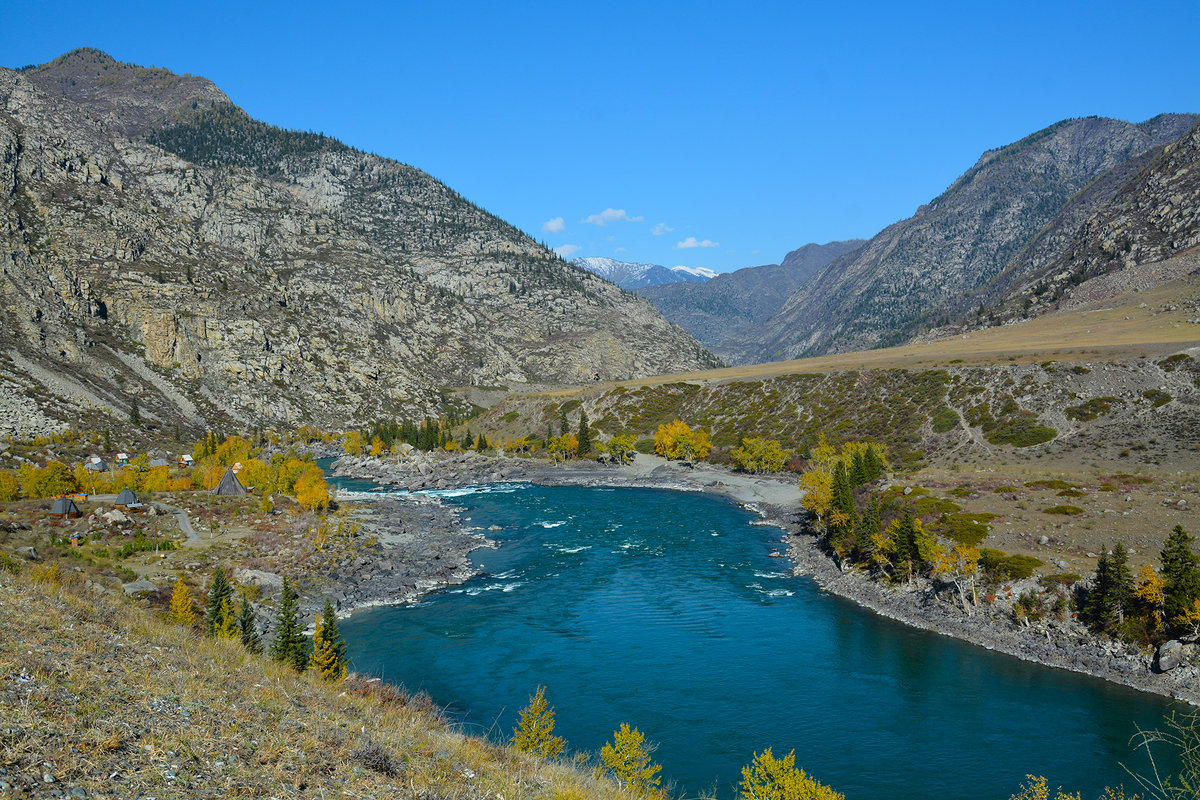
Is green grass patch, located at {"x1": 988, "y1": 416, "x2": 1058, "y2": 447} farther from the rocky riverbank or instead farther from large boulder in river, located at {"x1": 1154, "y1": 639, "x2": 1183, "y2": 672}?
large boulder in river, located at {"x1": 1154, "y1": 639, "x2": 1183, "y2": 672}

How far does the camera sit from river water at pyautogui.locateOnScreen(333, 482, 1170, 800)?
2817cm

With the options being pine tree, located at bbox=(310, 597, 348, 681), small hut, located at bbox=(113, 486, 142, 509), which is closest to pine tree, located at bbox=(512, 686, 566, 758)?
pine tree, located at bbox=(310, 597, 348, 681)

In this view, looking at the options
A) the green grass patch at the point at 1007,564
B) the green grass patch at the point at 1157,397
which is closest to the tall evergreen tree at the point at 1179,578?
the green grass patch at the point at 1007,564

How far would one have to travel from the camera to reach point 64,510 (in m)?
52.5

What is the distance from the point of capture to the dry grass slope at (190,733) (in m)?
9.03

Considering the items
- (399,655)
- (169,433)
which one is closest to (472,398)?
(169,433)

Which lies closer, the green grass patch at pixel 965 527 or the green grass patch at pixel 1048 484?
the green grass patch at pixel 965 527

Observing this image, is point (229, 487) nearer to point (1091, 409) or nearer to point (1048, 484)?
point (1048, 484)

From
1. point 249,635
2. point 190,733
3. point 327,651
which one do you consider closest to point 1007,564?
point 327,651

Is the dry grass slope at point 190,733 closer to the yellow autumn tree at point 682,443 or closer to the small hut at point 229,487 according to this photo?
the small hut at point 229,487

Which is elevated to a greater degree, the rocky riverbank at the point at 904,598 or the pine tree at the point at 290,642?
the pine tree at the point at 290,642

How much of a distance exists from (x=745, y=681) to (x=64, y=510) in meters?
53.9

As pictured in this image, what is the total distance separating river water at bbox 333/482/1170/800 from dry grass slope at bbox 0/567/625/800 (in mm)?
14865

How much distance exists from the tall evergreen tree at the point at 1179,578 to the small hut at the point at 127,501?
7598cm
